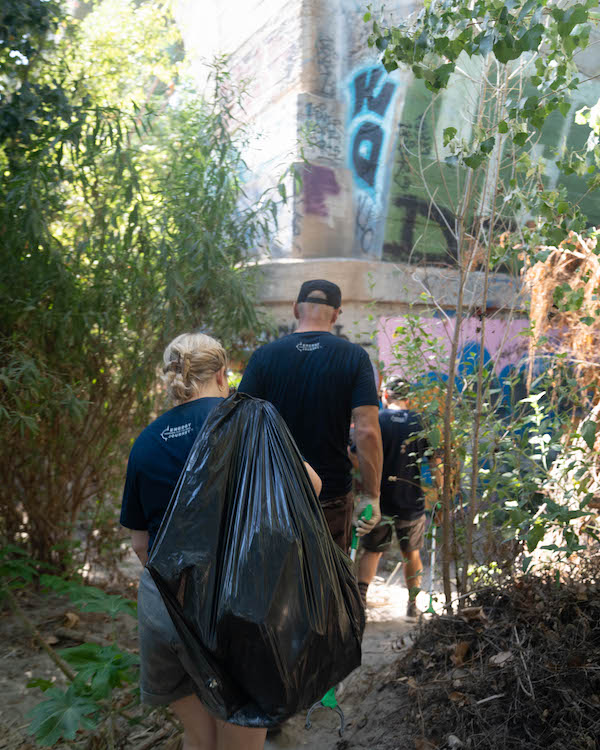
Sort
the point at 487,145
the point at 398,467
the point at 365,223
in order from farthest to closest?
the point at 365,223, the point at 398,467, the point at 487,145

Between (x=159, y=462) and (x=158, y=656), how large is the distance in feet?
1.92

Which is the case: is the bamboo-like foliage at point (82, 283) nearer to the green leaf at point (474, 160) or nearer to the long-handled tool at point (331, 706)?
the long-handled tool at point (331, 706)

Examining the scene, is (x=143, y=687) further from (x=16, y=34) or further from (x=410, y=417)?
(x=16, y=34)

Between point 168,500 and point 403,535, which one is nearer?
point 168,500

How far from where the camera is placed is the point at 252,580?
5.35 feet

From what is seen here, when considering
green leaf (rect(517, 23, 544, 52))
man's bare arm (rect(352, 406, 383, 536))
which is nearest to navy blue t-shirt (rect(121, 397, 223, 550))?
man's bare arm (rect(352, 406, 383, 536))

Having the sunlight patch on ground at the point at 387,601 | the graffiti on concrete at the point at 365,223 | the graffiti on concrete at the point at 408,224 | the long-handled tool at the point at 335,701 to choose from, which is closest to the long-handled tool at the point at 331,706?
the long-handled tool at the point at 335,701

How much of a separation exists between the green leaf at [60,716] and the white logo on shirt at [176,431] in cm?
87

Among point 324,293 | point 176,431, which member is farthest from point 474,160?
point 176,431

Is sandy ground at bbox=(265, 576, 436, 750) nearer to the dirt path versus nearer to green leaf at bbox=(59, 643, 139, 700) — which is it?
the dirt path

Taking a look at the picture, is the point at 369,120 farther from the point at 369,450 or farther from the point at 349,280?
the point at 369,450

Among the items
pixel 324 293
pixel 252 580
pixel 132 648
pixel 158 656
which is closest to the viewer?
pixel 252 580

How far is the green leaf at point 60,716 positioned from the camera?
198cm

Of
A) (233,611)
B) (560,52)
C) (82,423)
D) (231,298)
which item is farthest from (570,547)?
(82,423)
